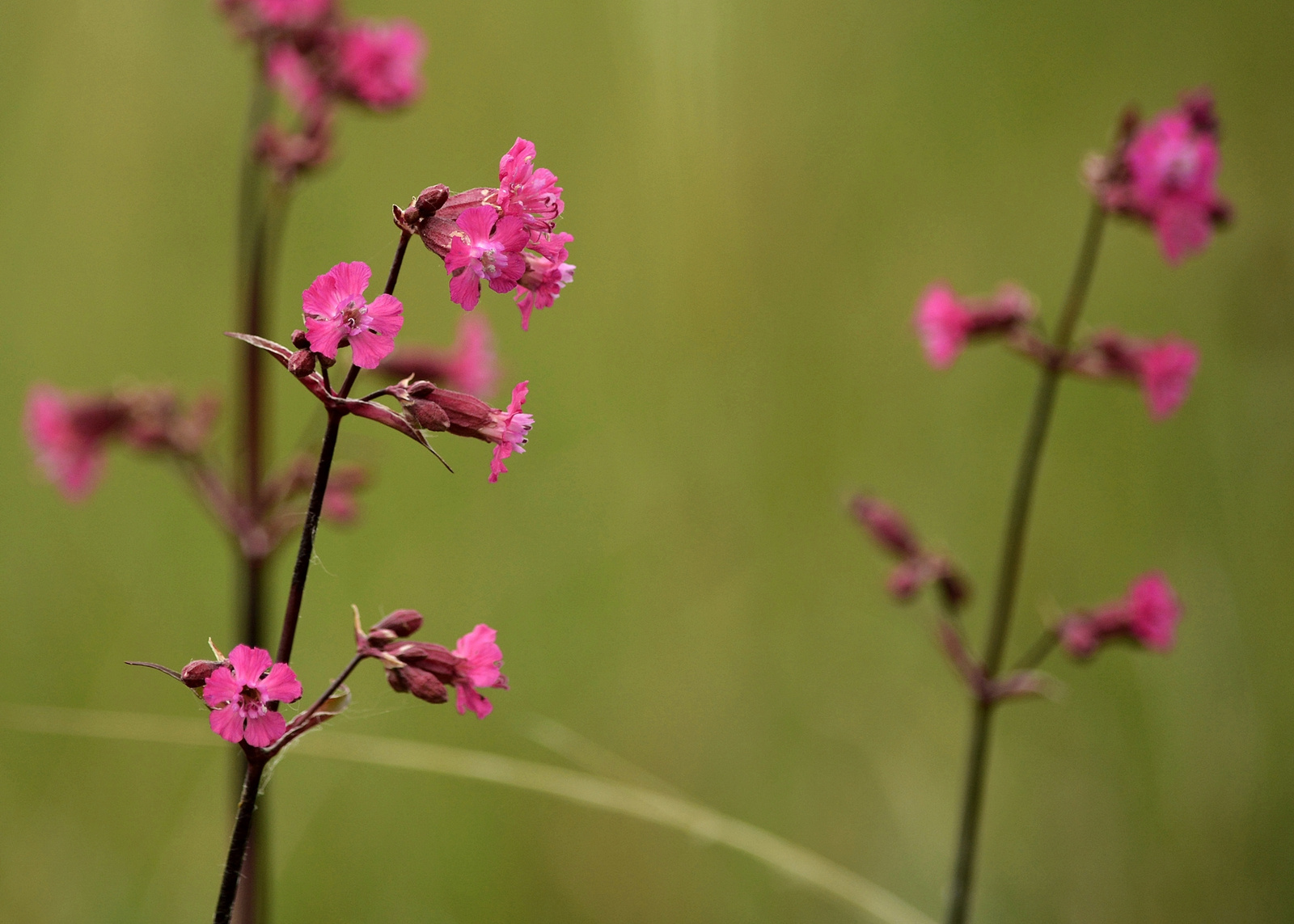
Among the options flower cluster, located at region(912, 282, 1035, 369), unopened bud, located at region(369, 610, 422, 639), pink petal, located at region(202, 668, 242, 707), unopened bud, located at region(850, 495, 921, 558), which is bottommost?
pink petal, located at region(202, 668, 242, 707)

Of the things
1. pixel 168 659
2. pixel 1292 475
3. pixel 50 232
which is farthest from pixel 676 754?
pixel 50 232

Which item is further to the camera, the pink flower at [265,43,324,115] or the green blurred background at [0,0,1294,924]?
the green blurred background at [0,0,1294,924]

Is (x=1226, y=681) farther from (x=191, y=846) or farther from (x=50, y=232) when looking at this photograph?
(x=50, y=232)

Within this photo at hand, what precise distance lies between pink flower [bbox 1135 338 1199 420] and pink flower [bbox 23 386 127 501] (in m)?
2.19

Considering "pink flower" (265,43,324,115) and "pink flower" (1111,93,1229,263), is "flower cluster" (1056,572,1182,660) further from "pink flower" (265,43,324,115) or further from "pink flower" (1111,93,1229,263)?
"pink flower" (265,43,324,115)

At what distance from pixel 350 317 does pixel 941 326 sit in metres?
1.64

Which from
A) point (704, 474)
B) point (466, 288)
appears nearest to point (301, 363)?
point (466, 288)

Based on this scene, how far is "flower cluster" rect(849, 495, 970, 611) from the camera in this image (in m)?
2.40

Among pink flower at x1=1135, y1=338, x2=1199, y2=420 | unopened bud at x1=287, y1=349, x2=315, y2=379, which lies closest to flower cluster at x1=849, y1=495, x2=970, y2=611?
pink flower at x1=1135, y1=338, x2=1199, y2=420

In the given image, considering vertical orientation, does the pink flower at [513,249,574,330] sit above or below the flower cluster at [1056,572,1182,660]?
below

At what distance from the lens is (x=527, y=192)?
4.28ft

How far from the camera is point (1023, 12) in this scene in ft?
17.4

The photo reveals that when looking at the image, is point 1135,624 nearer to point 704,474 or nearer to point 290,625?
point 290,625

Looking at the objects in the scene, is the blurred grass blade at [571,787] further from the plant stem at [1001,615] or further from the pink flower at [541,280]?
the pink flower at [541,280]
